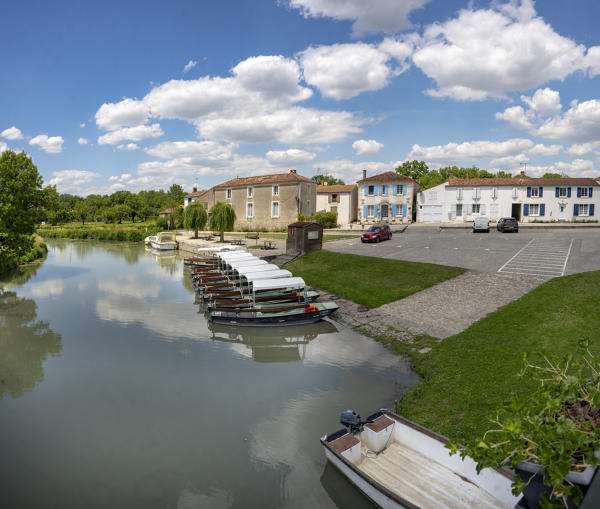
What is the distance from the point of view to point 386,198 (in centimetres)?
5362

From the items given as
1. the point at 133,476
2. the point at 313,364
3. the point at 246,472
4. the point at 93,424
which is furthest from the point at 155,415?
the point at 313,364

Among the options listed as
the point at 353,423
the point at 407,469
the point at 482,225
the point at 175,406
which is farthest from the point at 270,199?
the point at 407,469

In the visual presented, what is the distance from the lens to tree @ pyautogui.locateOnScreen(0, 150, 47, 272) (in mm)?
25516

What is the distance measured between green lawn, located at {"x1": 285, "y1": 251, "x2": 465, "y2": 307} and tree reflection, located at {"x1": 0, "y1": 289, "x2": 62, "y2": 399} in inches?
528

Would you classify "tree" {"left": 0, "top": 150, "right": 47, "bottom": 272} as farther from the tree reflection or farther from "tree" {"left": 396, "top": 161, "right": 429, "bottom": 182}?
"tree" {"left": 396, "top": 161, "right": 429, "bottom": 182}

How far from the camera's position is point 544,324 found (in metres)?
13.4

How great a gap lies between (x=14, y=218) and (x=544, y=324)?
2961 cm

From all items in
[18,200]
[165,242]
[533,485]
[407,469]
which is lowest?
[407,469]

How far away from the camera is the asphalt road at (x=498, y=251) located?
70.0ft

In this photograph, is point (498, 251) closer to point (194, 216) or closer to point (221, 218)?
point (221, 218)

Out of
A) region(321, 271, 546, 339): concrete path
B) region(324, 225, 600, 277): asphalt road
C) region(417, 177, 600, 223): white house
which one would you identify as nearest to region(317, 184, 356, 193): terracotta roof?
region(417, 177, 600, 223): white house

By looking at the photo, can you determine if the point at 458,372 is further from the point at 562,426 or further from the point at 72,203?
the point at 72,203

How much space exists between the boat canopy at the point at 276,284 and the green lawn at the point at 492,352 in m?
4.52

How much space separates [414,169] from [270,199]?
44706 millimetres
